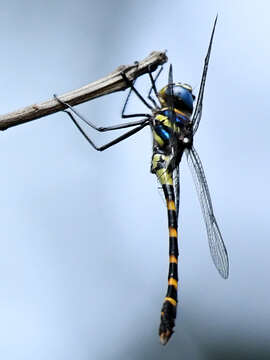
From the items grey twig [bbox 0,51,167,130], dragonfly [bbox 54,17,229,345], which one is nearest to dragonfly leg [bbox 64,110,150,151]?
dragonfly [bbox 54,17,229,345]

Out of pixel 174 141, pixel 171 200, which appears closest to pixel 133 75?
pixel 174 141

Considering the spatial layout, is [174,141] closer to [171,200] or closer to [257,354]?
[171,200]

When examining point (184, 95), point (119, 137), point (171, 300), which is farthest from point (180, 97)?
point (171, 300)

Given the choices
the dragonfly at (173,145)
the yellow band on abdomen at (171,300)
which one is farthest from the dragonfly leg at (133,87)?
the yellow band on abdomen at (171,300)

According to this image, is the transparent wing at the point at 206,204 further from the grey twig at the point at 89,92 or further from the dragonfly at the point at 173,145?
the grey twig at the point at 89,92

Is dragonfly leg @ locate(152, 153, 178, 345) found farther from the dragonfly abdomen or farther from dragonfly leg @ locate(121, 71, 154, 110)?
dragonfly leg @ locate(121, 71, 154, 110)

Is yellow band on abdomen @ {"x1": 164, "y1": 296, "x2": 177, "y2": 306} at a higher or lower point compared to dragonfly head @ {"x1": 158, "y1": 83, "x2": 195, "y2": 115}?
lower
